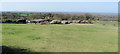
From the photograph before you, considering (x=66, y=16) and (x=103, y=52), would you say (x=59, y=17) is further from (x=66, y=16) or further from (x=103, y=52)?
(x=103, y=52)

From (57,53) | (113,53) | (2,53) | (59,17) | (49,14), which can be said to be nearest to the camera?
(2,53)

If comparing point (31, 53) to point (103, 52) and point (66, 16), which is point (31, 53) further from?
point (66, 16)

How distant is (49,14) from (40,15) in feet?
5.95

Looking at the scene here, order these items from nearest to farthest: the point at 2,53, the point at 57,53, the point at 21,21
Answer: the point at 2,53
the point at 57,53
the point at 21,21

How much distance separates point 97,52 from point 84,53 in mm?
648

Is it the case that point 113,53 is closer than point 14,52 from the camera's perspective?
No

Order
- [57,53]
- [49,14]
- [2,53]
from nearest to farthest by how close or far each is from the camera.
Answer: [2,53] < [57,53] < [49,14]

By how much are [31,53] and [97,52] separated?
2.32m

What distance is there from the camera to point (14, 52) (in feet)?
14.9

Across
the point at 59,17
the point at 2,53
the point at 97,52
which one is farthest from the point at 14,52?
the point at 59,17

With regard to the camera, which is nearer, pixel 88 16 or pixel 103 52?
pixel 103 52


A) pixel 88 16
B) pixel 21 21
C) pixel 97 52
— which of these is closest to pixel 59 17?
pixel 88 16

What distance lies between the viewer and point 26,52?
4.66m

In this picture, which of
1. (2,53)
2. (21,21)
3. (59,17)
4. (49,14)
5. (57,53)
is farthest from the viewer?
(49,14)
